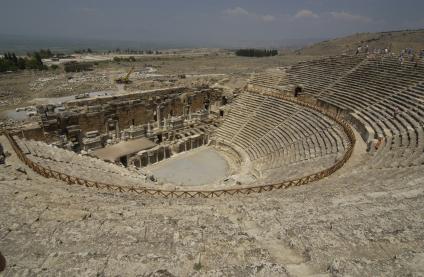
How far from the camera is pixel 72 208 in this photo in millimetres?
8641

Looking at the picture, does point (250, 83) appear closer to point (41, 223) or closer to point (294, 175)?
point (294, 175)

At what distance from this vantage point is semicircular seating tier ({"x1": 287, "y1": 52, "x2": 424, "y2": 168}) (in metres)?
14.5

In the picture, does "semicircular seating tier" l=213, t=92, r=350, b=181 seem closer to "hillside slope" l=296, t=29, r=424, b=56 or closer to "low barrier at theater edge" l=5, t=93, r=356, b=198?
"low barrier at theater edge" l=5, t=93, r=356, b=198

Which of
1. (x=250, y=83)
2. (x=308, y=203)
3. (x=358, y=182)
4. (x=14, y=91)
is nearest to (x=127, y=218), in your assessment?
(x=308, y=203)

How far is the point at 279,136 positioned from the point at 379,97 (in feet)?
27.2

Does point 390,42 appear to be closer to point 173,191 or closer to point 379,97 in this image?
point 379,97

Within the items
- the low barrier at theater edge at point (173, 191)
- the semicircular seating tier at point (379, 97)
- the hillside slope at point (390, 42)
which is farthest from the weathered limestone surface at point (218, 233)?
the hillside slope at point (390, 42)

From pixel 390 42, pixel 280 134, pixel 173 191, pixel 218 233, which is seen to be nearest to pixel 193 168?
pixel 280 134

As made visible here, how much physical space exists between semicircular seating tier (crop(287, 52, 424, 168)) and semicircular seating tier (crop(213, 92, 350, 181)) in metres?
2.04

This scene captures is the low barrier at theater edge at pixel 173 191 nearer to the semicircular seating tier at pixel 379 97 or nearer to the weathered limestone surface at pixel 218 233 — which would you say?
the weathered limestone surface at pixel 218 233

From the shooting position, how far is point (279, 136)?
2241cm

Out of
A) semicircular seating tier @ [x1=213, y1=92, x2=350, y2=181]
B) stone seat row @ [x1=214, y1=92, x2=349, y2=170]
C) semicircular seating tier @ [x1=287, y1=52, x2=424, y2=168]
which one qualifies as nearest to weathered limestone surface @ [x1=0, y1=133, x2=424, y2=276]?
semicircular seating tier @ [x1=287, y1=52, x2=424, y2=168]

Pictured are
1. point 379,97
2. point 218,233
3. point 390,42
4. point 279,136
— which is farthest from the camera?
point 390,42

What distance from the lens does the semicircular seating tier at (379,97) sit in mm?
14549
